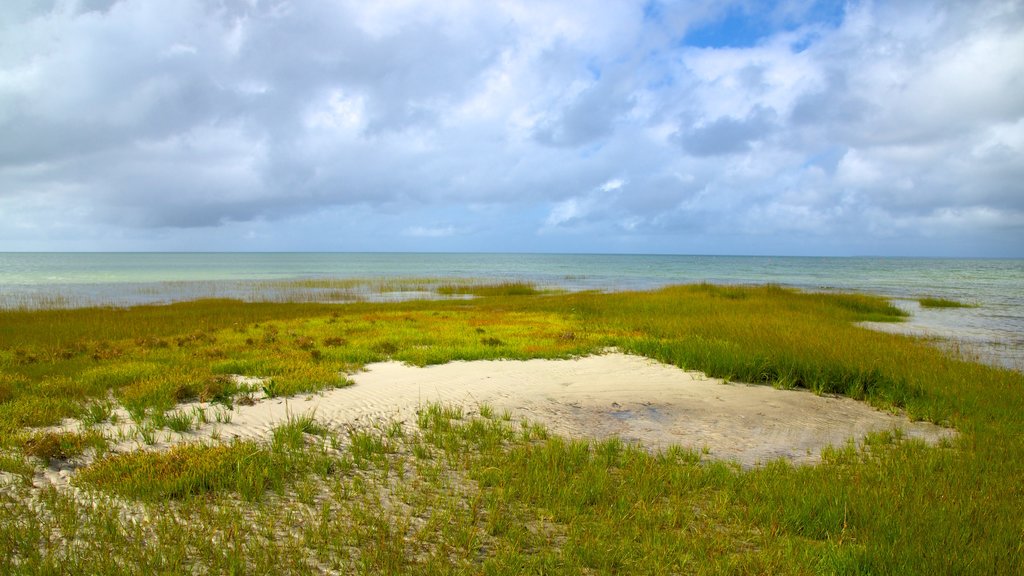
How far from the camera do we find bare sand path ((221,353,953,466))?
804cm

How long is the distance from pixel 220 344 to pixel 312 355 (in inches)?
176

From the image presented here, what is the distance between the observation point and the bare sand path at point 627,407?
26.4 ft

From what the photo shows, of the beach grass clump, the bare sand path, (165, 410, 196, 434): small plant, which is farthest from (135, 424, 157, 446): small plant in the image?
the bare sand path

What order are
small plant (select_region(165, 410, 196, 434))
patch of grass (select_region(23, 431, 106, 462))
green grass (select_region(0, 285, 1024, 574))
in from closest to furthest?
green grass (select_region(0, 285, 1024, 574)) → patch of grass (select_region(23, 431, 106, 462)) → small plant (select_region(165, 410, 196, 434))

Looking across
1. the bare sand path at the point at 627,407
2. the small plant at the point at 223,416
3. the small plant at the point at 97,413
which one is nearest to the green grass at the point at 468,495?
the small plant at the point at 97,413

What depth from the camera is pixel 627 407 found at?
981 cm

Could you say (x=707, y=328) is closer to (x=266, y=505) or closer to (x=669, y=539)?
(x=669, y=539)

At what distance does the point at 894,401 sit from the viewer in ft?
34.5

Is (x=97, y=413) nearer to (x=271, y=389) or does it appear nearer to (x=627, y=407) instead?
(x=271, y=389)

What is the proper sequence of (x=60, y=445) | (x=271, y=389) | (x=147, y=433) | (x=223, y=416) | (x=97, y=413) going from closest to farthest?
(x=60, y=445) < (x=147, y=433) < (x=97, y=413) < (x=223, y=416) < (x=271, y=389)

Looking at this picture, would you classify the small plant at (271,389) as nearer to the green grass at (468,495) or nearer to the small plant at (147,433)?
the green grass at (468,495)

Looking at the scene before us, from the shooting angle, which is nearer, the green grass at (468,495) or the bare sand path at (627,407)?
the green grass at (468,495)

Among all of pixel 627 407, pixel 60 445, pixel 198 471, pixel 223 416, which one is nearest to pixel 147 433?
pixel 60 445

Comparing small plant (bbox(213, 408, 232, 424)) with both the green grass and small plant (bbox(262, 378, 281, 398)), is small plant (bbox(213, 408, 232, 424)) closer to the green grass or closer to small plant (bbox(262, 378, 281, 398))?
the green grass
